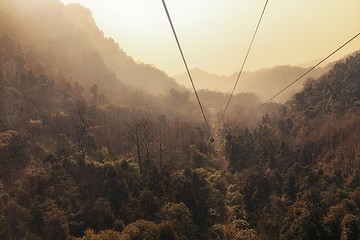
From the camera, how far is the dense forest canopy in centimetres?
3797

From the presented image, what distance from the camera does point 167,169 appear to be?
5425 cm

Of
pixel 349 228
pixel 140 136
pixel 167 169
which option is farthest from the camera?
pixel 140 136

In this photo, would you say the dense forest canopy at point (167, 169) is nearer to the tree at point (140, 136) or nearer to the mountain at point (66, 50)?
the tree at point (140, 136)

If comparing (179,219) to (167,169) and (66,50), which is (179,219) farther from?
(66,50)

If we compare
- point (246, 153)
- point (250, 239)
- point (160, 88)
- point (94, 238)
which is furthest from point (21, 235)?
point (160, 88)

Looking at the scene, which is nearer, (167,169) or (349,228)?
(349,228)

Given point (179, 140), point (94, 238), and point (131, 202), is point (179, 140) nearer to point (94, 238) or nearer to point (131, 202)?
point (131, 202)

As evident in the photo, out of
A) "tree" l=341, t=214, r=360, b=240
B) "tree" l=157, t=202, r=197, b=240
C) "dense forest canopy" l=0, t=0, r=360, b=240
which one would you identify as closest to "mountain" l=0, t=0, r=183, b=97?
"dense forest canopy" l=0, t=0, r=360, b=240

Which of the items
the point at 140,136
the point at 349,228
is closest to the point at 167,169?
the point at 140,136

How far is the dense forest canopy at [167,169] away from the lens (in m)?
38.0

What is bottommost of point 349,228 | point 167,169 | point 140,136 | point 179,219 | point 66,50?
point 349,228

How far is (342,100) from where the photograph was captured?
257 feet

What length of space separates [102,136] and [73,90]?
136 ft

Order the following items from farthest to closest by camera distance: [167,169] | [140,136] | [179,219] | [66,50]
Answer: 1. [66,50]
2. [140,136]
3. [167,169]
4. [179,219]
